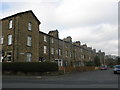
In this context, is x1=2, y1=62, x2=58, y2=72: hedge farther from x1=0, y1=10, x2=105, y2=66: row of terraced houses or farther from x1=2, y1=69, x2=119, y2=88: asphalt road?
x1=2, y1=69, x2=119, y2=88: asphalt road

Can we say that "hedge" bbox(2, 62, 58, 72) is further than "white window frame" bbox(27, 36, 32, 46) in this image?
No

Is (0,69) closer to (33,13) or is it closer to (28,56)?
(28,56)

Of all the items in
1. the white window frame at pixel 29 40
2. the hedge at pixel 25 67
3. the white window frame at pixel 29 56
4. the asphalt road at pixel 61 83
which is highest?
the white window frame at pixel 29 40

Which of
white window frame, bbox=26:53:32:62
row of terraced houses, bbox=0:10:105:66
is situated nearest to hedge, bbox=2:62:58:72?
row of terraced houses, bbox=0:10:105:66

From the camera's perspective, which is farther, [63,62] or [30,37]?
[63,62]

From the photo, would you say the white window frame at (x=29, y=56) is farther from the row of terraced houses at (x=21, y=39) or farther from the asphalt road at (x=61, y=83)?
the asphalt road at (x=61, y=83)

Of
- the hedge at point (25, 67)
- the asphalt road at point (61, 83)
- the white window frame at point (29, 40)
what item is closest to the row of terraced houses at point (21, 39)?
the white window frame at point (29, 40)

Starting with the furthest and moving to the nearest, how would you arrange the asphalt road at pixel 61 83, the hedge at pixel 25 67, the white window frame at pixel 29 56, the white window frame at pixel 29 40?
the white window frame at pixel 29 40, the white window frame at pixel 29 56, the hedge at pixel 25 67, the asphalt road at pixel 61 83

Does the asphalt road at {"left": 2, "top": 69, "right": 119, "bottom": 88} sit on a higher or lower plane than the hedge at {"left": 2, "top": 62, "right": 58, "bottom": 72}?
lower

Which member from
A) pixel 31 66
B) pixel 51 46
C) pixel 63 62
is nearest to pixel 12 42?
pixel 31 66

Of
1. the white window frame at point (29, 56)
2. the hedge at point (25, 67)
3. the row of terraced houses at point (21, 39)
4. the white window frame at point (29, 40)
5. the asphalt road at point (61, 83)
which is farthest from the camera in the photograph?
the white window frame at point (29, 40)

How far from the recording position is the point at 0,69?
27938 mm

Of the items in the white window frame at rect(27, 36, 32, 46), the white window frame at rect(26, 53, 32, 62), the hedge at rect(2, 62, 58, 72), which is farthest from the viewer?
the white window frame at rect(27, 36, 32, 46)

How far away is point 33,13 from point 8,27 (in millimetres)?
5509
